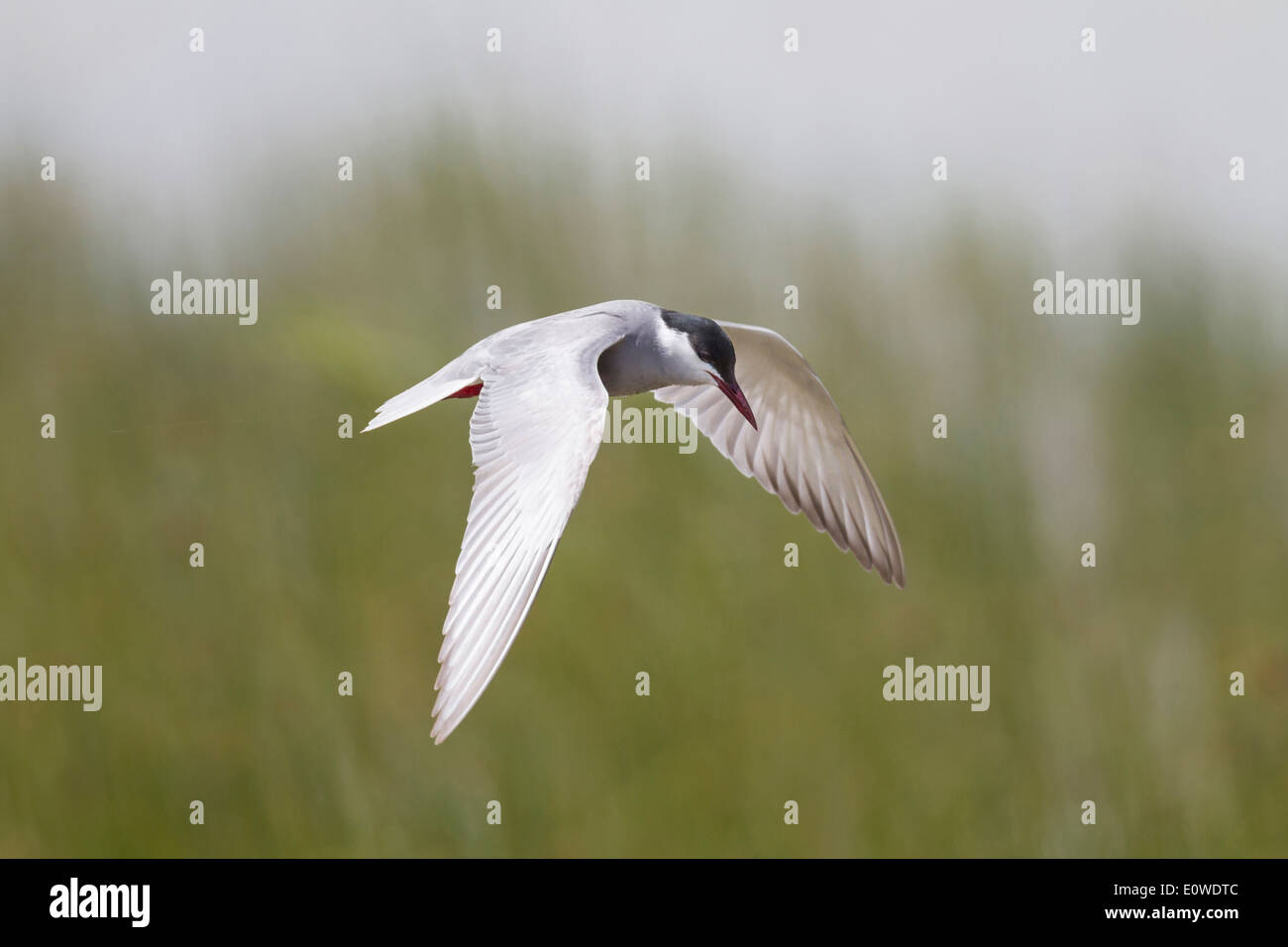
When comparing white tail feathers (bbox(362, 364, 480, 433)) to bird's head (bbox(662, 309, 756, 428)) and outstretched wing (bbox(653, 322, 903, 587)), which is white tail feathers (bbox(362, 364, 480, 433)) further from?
outstretched wing (bbox(653, 322, 903, 587))

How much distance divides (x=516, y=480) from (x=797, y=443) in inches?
61.4

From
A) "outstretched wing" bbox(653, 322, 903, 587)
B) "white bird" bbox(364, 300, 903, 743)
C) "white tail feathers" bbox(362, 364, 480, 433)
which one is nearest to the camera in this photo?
"white bird" bbox(364, 300, 903, 743)

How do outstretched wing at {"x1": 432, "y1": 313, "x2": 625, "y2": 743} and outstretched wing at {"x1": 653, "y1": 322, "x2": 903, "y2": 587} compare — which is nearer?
outstretched wing at {"x1": 432, "y1": 313, "x2": 625, "y2": 743}

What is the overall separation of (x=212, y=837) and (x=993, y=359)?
11.5 feet

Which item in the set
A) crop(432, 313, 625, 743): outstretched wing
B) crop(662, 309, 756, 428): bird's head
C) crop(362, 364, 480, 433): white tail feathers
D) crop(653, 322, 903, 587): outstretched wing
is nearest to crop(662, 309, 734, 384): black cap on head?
crop(662, 309, 756, 428): bird's head

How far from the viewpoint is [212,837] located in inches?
194

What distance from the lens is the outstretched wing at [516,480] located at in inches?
87.3

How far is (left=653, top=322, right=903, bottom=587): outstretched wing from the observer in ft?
12.6

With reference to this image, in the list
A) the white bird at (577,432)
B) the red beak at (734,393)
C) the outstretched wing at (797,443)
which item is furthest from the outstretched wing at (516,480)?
the outstretched wing at (797,443)

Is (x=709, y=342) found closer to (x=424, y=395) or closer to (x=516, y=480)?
(x=424, y=395)

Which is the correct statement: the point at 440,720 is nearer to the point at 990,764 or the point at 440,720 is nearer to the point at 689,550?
the point at 689,550

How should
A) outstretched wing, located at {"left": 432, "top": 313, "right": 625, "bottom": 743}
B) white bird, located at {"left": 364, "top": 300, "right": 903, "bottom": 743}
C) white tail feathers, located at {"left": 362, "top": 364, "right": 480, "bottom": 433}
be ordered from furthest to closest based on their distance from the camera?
1. white tail feathers, located at {"left": 362, "top": 364, "right": 480, "bottom": 433}
2. white bird, located at {"left": 364, "top": 300, "right": 903, "bottom": 743}
3. outstretched wing, located at {"left": 432, "top": 313, "right": 625, "bottom": 743}

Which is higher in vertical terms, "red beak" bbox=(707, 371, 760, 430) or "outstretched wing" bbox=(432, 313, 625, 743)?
"red beak" bbox=(707, 371, 760, 430)

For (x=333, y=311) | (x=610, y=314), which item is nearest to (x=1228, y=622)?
(x=610, y=314)
